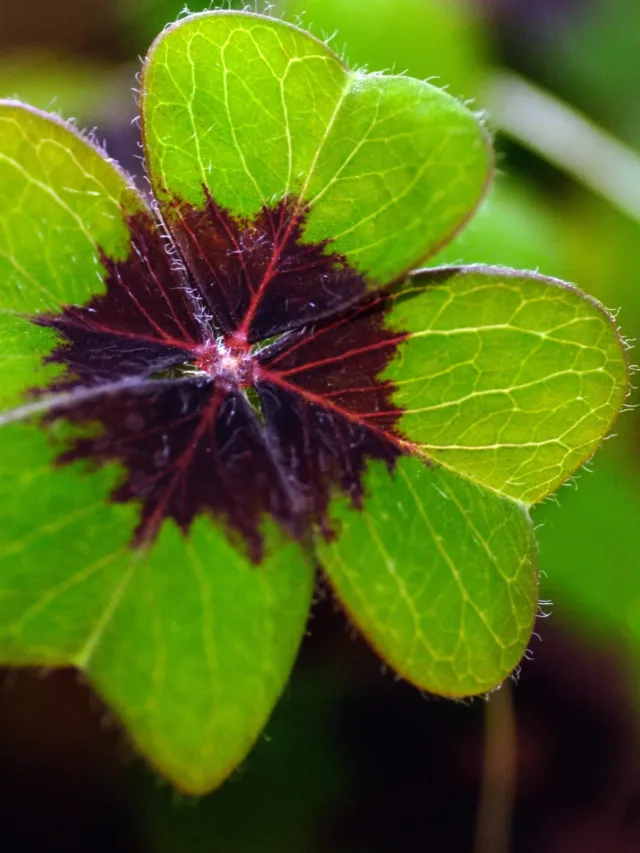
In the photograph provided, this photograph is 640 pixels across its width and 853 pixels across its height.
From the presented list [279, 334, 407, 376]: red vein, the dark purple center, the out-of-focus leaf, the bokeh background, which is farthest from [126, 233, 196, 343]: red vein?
the out-of-focus leaf

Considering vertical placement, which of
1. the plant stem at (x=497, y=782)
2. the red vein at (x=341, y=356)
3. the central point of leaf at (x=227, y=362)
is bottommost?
the plant stem at (x=497, y=782)

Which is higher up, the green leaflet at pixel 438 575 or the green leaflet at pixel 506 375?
the green leaflet at pixel 506 375

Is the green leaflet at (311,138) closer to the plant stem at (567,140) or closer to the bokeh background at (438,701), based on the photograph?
the bokeh background at (438,701)

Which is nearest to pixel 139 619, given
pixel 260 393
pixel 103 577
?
pixel 103 577

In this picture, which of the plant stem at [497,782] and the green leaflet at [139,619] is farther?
the plant stem at [497,782]

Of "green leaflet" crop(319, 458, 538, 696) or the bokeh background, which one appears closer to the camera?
"green leaflet" crop(319, 458, 538, 696)

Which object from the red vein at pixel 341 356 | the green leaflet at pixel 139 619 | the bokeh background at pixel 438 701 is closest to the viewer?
the green leaflet at pixel 139 619

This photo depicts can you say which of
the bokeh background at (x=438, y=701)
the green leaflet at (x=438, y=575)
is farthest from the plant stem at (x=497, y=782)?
the green leaflet at (x=438, y=575)

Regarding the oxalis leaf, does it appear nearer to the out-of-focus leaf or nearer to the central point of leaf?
the central point of leaf

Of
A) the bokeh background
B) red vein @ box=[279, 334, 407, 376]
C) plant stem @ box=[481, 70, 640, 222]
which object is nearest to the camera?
red vein @ box=[279, 334, 407, 376]
